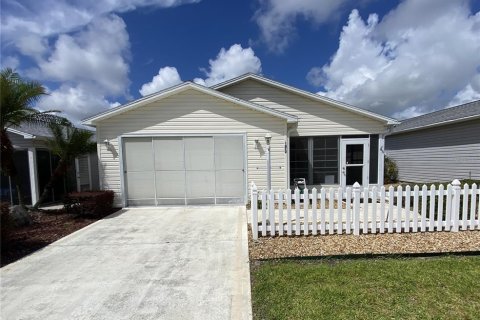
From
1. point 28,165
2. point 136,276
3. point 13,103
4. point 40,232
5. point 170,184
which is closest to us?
point 136,276

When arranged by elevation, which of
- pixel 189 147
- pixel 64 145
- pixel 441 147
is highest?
pixel 64 145

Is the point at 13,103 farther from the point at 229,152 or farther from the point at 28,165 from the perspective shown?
the point at 229,152

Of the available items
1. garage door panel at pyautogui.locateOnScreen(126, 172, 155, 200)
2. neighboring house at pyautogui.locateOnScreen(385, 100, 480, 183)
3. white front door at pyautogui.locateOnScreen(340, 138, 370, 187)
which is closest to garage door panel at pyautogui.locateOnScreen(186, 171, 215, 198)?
Answer: garage door panel at pyautogui.locateOnScreen(126, 172, 155, 200)

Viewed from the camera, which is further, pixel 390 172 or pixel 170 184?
pixel 390 172

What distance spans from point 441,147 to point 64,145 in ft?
55.0

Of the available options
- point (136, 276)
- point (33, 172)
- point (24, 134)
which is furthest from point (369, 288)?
point (24, 134)

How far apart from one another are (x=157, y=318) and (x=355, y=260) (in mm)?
3094

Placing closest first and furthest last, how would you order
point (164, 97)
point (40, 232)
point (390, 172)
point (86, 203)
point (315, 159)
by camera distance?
point (40, 232) < point (86, 203) < point (164, 97) < point (315, 159) < point (390, 172)

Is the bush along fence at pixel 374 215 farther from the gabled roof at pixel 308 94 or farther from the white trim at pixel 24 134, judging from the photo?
the white trim at pixel 24 134

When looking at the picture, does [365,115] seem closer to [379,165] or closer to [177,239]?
[379,165]

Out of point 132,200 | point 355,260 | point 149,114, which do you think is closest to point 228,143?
point 149,114

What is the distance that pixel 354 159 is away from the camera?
10.4 metres

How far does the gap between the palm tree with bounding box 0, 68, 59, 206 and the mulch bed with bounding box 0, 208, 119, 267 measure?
118 cm

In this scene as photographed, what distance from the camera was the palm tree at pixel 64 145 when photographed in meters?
8.53
